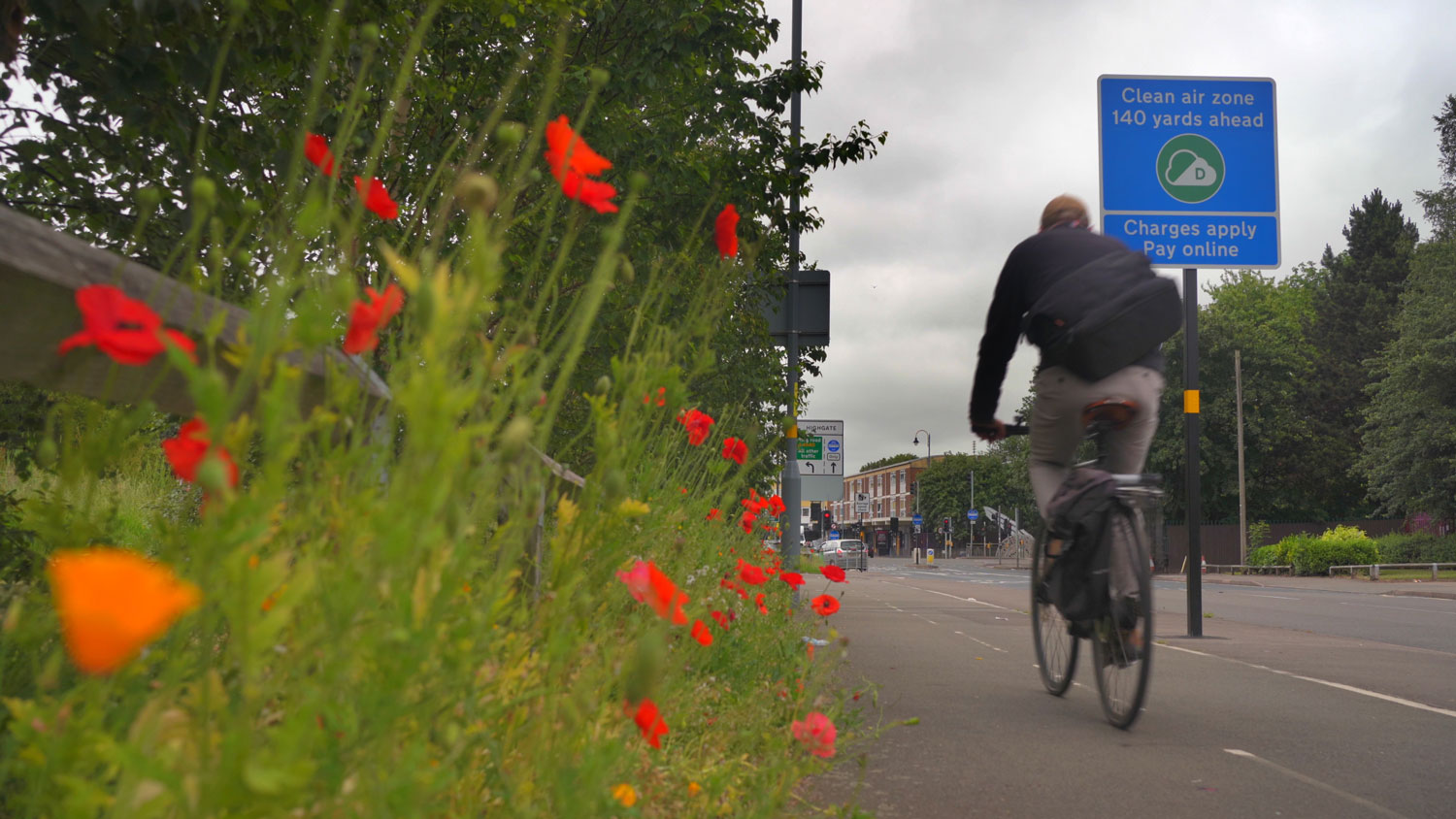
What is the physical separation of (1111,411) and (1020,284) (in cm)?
67

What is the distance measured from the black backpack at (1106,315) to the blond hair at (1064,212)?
0.50m

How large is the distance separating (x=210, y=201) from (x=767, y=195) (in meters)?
7.08

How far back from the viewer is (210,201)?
1003 mm

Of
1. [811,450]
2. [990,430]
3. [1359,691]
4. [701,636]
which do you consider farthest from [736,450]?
[811,450]

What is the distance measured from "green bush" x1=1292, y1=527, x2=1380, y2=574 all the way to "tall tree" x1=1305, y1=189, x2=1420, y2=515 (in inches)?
767

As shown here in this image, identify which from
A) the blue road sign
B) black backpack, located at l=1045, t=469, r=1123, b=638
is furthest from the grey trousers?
the blue road sign

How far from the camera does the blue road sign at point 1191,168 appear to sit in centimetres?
904

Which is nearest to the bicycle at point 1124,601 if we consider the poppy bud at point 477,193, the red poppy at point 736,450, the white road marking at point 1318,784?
the white road marking at point 1318,784

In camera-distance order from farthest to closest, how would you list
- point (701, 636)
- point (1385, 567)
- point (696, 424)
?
1. point (1385, 567)
2. point (696, 424)
3. point (701, 636)

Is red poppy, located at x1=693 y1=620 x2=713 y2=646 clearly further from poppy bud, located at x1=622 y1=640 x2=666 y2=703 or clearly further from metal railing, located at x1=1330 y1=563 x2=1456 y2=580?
metal railing, located at x1=1330 y1=563 x2=1456 y2=580

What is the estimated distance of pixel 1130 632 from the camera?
12.5ft

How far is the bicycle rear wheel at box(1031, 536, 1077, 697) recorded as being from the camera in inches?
180

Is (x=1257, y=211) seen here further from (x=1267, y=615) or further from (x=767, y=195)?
(x=1267, y=615)

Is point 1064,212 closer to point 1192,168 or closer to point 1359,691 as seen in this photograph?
point 1359,691
